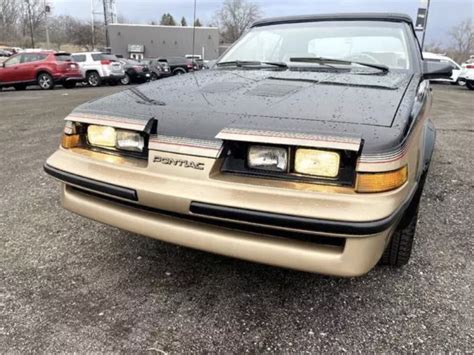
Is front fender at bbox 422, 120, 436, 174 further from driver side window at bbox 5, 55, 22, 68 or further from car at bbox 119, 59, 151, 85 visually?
car at bbox 119, 59, 151, 85

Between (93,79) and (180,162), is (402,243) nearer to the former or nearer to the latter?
(180,162)

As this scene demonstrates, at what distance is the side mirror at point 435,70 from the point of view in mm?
2885

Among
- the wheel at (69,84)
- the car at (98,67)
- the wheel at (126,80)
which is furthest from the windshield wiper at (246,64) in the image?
the wheel at (126,80)

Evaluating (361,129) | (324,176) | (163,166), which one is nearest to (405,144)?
(361,129)

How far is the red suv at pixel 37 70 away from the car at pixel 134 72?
3184 mm

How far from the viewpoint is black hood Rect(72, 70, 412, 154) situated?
1.75m

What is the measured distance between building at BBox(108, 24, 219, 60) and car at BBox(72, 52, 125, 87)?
17.7 meters

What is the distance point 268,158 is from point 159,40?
36.5 meters

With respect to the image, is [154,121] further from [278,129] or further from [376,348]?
[376,348]

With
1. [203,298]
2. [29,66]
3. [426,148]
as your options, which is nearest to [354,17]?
[426,148]

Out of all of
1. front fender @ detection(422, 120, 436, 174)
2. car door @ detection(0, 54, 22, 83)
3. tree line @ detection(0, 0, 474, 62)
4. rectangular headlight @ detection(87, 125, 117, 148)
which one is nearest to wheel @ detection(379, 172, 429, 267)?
front fender @ detection(422, 120, 436, 174)

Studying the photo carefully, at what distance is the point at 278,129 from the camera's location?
5.70 ft

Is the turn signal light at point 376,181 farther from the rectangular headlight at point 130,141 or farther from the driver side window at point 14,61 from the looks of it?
the driver side window at point 14,61

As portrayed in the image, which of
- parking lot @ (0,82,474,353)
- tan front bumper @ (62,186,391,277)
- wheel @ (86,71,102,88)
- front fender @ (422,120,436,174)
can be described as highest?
front fender @ (422,120,436,174)
